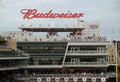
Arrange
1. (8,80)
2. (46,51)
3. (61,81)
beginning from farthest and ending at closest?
(46,51), (61,81), (8,80)

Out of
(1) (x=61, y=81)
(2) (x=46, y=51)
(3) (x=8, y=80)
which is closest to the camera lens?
(3) (x=8, y=80)

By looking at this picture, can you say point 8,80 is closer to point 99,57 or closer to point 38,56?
point 38,56

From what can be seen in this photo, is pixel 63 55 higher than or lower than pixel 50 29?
lower

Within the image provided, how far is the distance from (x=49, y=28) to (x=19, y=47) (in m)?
8.46

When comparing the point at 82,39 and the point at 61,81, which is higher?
the point at 82,39

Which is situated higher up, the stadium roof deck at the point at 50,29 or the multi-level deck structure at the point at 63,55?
the stadium roof deck at the point at 50,29

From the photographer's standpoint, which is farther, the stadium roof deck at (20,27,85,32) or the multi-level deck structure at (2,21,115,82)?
the stadium roof deck at (20,27,85,32)

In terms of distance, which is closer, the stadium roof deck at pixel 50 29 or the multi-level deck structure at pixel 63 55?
the multi-level deck structure at pixel 63 55

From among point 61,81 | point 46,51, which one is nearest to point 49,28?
point 46,51

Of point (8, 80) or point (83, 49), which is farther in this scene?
point (83, 49)

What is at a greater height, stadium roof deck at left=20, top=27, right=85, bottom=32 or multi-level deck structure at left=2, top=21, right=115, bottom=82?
stadium roof deck at left=20, top=27, right=85, bottom=32

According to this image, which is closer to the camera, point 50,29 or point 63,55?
point 63,55

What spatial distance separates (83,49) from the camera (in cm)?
8975

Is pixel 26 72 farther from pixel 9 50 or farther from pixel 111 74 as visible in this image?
pixel 111 74
